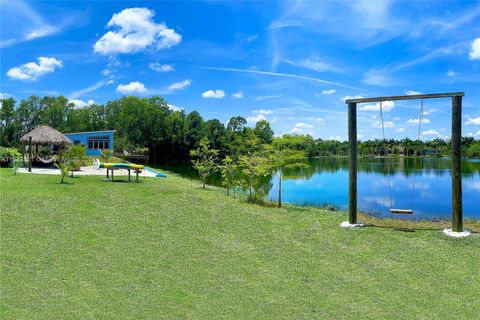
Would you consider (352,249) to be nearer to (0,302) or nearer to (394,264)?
(394,264)

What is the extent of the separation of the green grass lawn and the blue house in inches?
972

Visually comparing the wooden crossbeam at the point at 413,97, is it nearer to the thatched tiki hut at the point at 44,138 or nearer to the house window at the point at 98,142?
the thatched tiki hut at the point at 44,138

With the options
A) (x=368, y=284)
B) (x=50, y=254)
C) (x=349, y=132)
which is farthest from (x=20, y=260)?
(x=349, y=132)

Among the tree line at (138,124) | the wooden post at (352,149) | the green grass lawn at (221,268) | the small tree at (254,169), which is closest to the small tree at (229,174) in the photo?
the small tree at (254,169)

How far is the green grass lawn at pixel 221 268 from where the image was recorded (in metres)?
3.91

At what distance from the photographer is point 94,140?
32.1 m

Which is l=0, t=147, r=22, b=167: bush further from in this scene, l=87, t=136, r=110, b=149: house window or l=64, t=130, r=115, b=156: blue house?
l=87, t=136, r=110, b=149: house window

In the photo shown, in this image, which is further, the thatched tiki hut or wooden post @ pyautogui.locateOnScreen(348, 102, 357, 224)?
the thatched tiki hut

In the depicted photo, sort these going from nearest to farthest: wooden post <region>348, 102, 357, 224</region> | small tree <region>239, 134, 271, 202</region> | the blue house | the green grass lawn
Answer: the green grass lawn < wooden post <region>348, 102, 357, 224</region> < small tree <region>239, 134, 271, 202</region> < the blue house

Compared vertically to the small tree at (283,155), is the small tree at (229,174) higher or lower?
lower

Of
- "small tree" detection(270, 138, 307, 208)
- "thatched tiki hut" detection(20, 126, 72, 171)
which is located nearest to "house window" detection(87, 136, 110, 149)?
"thatched tiki hut" detection(20, 126, 72, 171)

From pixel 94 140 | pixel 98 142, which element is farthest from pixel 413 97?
pixel 94 140

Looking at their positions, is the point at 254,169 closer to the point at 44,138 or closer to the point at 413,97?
the point at 413,97

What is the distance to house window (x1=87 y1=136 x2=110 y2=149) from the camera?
32000 mm
